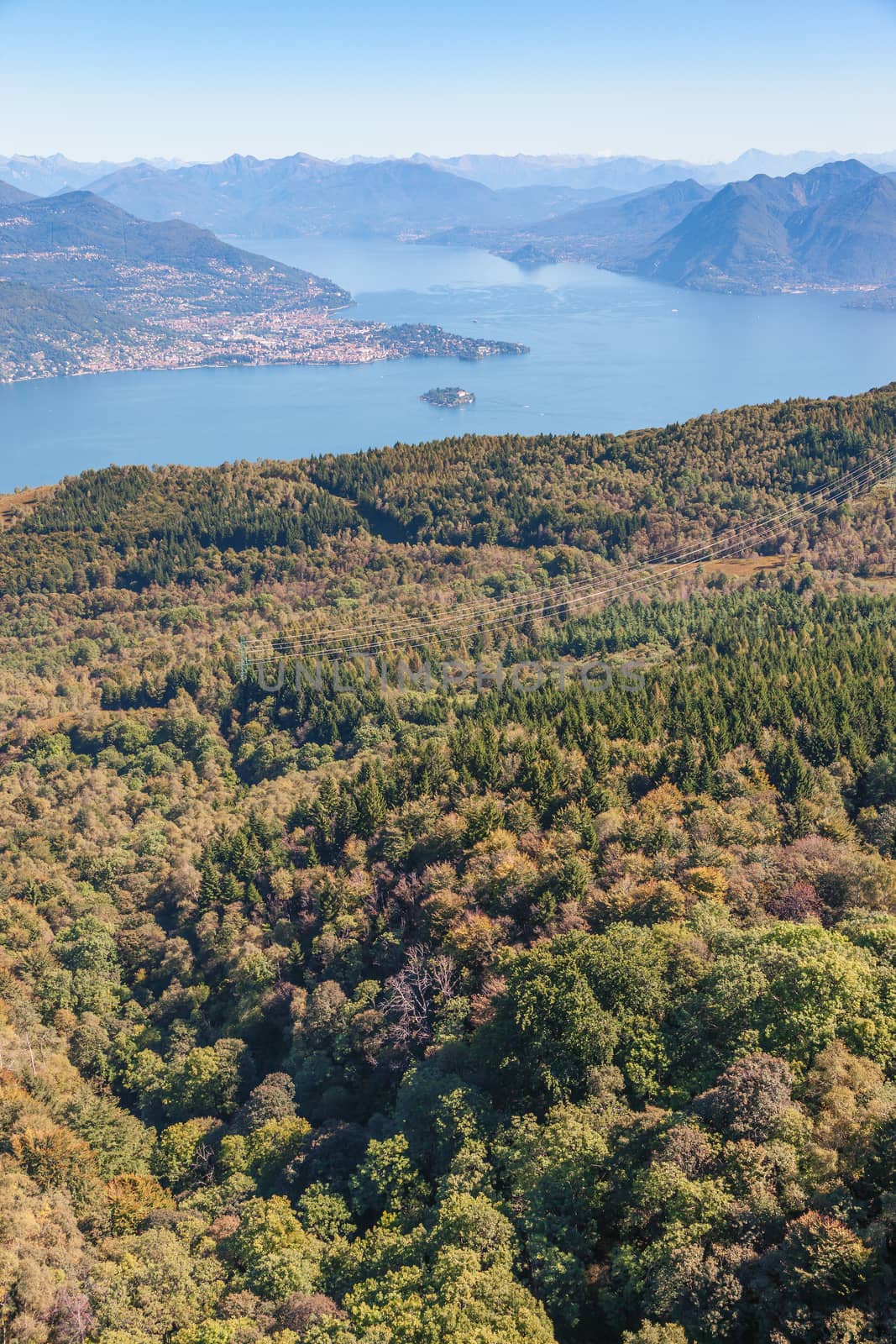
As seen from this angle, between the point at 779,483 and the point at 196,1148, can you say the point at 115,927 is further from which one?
the point at 779,483

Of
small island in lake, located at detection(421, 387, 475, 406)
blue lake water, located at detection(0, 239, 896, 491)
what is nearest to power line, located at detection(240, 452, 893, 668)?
blue lake water, located at detection(0, 239, 896, 491)

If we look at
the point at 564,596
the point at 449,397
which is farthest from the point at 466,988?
the point at 449,397

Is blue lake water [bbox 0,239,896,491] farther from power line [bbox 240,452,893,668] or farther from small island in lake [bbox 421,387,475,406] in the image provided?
power line [bbox 240,452,893,668]

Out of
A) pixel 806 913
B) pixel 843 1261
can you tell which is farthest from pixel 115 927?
pixel 843 1261

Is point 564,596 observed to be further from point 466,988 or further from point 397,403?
point 397,403

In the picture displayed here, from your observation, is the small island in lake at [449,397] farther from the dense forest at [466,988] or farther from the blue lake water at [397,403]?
the dense forest at [466,988]

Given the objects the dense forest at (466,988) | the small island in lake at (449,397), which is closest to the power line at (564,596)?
the dense forest at (466,988)
